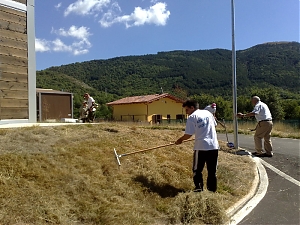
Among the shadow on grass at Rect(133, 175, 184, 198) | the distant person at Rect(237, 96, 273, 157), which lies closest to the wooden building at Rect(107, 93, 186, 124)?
the distant person at Rect(237, 96, 273, 157)

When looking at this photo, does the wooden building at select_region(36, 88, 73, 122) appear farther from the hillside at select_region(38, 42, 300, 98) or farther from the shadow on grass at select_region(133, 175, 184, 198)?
the hillside at select_region(38, 42, 300, 98)

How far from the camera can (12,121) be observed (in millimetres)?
9156

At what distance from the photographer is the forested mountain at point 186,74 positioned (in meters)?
68.0

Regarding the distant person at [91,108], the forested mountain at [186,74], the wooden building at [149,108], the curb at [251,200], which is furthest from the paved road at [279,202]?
the forested mountain at [186,74]

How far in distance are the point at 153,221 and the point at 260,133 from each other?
19.6 feet

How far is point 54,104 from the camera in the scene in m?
27.5

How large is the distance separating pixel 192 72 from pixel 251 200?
86425 mm

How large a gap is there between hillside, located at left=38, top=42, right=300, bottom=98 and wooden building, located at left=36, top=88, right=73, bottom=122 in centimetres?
3633

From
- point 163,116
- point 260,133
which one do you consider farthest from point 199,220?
point 163,116

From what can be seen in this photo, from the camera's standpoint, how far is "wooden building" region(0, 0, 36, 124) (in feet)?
29.6

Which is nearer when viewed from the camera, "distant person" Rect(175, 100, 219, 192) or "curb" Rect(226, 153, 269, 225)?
"curb" Rect(226, 153, 269, 225)

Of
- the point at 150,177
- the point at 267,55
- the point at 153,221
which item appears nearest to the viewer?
the point at 153,221

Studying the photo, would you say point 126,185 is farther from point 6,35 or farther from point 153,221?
point 6,35

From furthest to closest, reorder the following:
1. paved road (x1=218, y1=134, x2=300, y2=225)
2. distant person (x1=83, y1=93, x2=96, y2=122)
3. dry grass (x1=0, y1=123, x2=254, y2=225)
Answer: distant person (x1=83, y1=93, x2=96, y2=122), paved road (x1=218, y1=134, x2=300, y2=225), dry grass (x1=0, y1=123, x2=254, y2=225)
